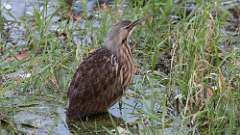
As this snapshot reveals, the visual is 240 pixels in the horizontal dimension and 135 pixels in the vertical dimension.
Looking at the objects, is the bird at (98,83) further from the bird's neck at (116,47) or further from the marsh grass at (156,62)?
the marsh grass at (156,62)

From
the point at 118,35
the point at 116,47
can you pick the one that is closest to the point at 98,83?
the point at 116,47

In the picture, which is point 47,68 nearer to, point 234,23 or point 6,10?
point 6,10

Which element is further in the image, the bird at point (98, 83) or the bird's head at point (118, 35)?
the bird's head at point (118, 35)

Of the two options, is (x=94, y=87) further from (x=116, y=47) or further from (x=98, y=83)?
(x=116, y=47)

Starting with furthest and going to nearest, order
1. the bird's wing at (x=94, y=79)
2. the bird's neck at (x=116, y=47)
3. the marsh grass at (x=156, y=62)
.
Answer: the bird's neck at (x=116, y=47) → the bird's wing at (x=94, y=79) → the marsh grass at (x=156, y=62)

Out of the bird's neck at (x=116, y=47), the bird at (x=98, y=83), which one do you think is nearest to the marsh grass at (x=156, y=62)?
the bird at (x=98, y=83)

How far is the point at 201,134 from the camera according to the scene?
6602 millimetres

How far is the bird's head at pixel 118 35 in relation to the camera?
7.20 metres

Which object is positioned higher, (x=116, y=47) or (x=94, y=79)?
(x=116, y=47)

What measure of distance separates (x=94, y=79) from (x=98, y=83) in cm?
5

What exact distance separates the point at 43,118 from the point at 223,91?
156 cm

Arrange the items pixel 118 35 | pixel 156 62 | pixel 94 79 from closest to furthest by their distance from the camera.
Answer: pixel 94 79, pixel 118 35, pixel 156 62

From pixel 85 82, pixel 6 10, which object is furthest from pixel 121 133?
pixel 6 10

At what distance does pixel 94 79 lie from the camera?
22.7ft
